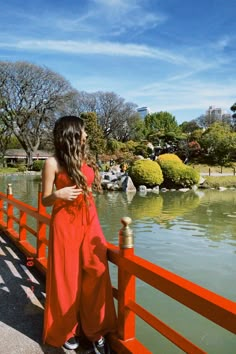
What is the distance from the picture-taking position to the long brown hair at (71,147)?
223cm

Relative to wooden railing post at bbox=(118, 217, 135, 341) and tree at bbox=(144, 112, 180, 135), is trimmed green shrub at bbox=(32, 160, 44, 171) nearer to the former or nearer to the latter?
tree at bbox=(144, 112, 180, 135)

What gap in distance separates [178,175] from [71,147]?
16.9m

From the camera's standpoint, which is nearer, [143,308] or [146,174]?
[143,308]

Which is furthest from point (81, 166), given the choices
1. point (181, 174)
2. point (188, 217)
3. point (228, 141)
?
point (228, 141)

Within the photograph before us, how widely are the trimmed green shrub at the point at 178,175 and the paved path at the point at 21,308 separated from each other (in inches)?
588

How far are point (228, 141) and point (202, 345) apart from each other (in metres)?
27.0

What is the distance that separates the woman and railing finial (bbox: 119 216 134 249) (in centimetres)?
17

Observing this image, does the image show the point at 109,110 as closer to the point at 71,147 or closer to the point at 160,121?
the point at 160,121

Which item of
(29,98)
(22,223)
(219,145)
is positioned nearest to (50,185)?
(22,223)

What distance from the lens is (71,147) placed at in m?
2.24

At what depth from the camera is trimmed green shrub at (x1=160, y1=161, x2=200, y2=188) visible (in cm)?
1878

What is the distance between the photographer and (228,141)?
2888 cm

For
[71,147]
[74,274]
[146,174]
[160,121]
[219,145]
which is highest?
[160,121]

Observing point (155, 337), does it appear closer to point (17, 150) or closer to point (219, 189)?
point (219, 189)
